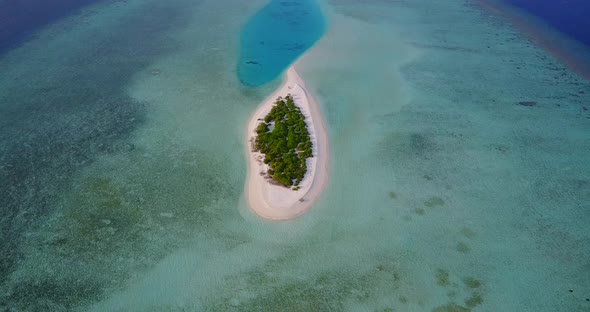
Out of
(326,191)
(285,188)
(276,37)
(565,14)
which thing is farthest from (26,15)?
(565,14)

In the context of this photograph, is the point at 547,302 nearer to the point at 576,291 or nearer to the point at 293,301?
the point at 576,291

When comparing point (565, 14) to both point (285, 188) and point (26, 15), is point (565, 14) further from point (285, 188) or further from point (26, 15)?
point (26, 15)

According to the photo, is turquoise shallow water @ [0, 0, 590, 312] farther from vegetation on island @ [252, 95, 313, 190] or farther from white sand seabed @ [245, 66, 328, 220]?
vegetation on island @ [252, 95, 313, 190]

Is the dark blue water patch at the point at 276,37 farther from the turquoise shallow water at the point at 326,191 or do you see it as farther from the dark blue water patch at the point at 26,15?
the dark blue water patch at the point at 26,15

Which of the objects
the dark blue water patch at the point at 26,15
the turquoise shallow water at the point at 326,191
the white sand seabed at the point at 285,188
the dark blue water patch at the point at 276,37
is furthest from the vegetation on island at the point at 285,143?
the dark blue water patch at the point at 26,15

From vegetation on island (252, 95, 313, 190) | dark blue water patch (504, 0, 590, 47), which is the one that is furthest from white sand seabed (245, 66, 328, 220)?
dark blue water patch (504, 0, 590, 47)

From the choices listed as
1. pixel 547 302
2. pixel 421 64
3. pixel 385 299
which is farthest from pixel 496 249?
pixel 421 64
